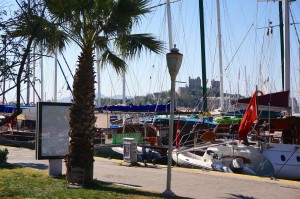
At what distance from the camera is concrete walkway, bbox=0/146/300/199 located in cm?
1137

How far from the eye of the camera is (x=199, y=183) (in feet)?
42.7

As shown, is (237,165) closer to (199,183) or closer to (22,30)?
(199,183)

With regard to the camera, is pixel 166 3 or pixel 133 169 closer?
pixel 133 169

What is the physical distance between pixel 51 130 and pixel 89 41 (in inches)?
127

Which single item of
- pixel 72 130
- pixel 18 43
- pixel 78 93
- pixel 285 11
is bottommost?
pixel 72 130

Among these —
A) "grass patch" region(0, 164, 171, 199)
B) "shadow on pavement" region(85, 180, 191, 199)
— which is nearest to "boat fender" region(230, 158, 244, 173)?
"shadow on pavement" region(85, 180, 191, 199)

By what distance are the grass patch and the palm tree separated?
0.60m

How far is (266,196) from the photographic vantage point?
1109 cm

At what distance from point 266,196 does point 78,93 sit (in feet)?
17.9

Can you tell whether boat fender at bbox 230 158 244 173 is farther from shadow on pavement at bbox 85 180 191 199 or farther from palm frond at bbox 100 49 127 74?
palm frond at bbox 100 49 127 74

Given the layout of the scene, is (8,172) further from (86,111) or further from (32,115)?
(32,115)

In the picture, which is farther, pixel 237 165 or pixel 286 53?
pixel 286 53

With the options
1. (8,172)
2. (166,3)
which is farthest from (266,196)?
(166,3)

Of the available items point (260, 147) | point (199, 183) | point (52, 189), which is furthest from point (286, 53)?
point (52, 189)
